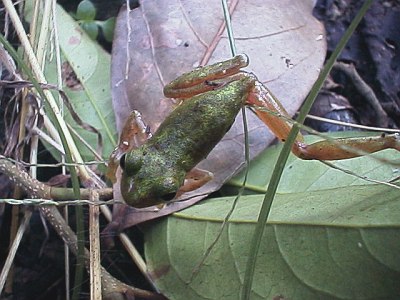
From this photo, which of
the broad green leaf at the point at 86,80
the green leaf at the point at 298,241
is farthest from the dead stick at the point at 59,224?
the broad green leaf at the point at 86,80

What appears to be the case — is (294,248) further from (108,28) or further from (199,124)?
(108,28)

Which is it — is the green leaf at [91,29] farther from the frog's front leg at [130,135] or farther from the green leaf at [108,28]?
the frog's front leg at [130,135]

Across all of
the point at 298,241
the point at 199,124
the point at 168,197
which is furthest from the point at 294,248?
the point at 199,124

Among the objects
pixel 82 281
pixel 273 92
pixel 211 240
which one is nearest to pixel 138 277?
pixel 82 281

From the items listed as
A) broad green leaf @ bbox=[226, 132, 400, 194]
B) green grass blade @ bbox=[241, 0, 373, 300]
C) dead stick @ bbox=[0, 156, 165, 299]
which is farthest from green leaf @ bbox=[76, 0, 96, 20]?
green grass blade @ bbox=[241, 0, 373, 300]

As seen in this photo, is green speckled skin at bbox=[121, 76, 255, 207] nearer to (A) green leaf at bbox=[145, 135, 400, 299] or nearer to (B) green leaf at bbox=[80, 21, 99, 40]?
(A) green leaf at bbox=[145, 135, 400, 299]

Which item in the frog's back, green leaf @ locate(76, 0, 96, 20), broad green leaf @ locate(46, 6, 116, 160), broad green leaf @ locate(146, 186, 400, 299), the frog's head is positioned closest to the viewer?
broad green leaf @ locate(146, 186, 400, 299)

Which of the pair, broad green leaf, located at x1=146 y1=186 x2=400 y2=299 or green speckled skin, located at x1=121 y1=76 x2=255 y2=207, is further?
green speckled skin, located at x1=121 y1=76 x2=255 y2=207
